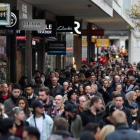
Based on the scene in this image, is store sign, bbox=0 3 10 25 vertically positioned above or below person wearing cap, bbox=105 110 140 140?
above

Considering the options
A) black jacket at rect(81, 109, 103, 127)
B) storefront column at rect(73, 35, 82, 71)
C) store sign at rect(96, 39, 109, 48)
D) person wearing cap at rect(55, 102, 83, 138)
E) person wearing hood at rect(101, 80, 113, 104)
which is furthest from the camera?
store sign at rect(96, 39, 109, 48)

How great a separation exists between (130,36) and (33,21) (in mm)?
38949

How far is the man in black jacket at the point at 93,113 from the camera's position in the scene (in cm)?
1067

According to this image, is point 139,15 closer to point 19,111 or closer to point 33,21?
point 33,21

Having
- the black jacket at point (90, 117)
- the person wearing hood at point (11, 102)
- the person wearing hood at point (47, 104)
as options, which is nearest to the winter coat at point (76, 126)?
the black jacket at point (90, 117)

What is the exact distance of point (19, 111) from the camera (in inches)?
380

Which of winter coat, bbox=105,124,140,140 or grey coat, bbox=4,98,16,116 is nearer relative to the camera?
winter coat, bbox=105,124,140,140

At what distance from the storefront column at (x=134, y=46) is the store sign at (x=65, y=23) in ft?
97.4

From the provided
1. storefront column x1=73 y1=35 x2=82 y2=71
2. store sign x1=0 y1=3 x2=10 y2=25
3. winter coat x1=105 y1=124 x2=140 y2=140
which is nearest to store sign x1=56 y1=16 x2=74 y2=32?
storefront column x1=73 y1=35 x2=82 y2=71

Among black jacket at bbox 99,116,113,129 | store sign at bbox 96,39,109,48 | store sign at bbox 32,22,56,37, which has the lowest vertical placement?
black jacket at bbox 99,116,113,129

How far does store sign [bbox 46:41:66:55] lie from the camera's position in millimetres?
26203

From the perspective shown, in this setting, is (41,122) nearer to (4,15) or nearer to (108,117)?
(108,117)

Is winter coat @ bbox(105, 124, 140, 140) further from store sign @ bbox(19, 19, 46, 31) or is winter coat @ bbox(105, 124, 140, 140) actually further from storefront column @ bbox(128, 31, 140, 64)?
storefront column @ bbox(128, 31, 140, 64)

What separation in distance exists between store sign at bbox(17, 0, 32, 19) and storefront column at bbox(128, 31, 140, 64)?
34.0 metres
